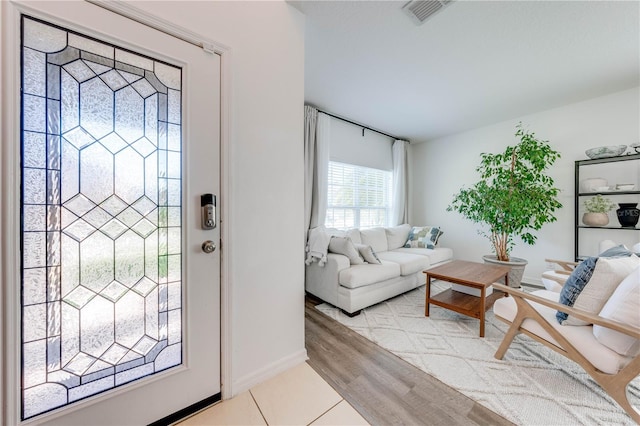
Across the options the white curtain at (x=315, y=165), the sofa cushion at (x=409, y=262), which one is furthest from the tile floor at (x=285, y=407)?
the white curtain at (x=315, y=165)

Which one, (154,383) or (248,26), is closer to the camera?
(154,383)

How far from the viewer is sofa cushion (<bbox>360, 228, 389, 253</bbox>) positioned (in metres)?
3.48

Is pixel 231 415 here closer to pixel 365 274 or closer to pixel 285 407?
pixel 285 407

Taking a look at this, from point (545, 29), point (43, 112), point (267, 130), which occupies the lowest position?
point (43, 112)

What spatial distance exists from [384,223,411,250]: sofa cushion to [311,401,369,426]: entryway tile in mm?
2785

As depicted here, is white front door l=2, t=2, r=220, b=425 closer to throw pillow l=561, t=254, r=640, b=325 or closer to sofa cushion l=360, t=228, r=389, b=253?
throw pillow l=561, t=254, r=640, b=325

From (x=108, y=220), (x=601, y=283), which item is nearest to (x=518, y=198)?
(x=601, y=283)

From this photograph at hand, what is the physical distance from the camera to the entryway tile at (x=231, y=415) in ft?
4.00

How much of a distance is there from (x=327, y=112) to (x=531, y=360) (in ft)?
11.3

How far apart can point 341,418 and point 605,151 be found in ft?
13.1

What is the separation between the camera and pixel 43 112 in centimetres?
95

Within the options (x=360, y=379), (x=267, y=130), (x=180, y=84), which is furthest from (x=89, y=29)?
(x=360, y=379)

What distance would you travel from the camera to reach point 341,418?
1248 millimetres

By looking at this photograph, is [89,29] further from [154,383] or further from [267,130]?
[154,383]
